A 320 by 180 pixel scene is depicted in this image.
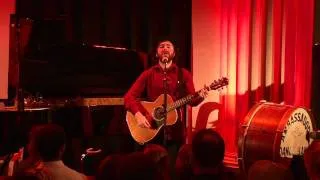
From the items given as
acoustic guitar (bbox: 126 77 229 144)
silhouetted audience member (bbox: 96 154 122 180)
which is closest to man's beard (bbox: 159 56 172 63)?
acoustic guitar (bbox: 126 77 229 144)

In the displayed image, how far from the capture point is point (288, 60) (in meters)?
5.02

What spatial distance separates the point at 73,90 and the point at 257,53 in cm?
233

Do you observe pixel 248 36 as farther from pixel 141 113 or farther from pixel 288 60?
pixel 141 113

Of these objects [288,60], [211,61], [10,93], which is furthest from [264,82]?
[10,93]

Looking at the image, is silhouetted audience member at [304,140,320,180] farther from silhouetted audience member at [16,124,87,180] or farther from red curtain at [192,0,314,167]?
red curtain at [192,0,314,167]

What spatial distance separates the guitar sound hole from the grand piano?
0.72m

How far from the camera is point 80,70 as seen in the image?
6.35 metres

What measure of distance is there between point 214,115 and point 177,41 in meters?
1.22

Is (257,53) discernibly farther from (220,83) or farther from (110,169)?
(110,169)

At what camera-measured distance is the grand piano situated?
537 cm

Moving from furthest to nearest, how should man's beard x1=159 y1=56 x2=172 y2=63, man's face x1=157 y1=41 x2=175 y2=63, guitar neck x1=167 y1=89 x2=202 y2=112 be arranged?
man's face x1=157 y1=41 x2=175 y2=63 → man's beard x1=159 y1=56 x2=172 y2=63 → guitar neck x1=167 y1=89 x2=202 y2=112

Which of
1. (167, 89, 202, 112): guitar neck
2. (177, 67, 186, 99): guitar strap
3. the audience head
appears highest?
(177, 67, 186, 99): guitar strap

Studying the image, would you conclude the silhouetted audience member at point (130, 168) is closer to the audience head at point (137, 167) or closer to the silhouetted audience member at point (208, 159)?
the audience head at point (137, 167)

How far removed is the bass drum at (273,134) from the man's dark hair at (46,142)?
2.15 m
